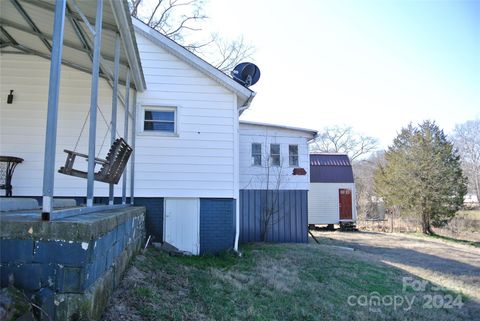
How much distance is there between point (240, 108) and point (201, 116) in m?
1.31

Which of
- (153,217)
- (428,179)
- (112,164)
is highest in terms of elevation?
(428,179)

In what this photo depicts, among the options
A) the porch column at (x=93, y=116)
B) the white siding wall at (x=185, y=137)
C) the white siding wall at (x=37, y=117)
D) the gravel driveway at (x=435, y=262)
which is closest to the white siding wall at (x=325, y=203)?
the gravel driveway at (x=435, y=262)

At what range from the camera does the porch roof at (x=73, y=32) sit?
15.6 ft

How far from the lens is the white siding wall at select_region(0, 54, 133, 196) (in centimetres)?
760

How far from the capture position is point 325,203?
1938cm

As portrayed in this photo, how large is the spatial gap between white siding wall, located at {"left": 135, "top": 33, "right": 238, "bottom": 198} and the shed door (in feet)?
A: 40.2

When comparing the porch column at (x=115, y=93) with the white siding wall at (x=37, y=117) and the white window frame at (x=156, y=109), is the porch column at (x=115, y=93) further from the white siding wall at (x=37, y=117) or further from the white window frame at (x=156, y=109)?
the white window frame at (x=156, y=109)

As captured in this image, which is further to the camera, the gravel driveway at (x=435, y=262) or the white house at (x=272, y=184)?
the white house at (x=272, y=184)

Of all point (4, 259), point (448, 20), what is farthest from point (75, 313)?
point (448, 20)

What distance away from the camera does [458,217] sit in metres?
19.5

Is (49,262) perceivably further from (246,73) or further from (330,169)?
(330,169)

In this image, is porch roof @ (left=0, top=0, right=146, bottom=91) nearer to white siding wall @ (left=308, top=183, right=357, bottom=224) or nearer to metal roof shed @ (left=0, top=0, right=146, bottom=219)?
metal roof shed @ (left=0, top=0, right=146, bottom=219)

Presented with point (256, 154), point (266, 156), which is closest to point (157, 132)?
point (256, 154)

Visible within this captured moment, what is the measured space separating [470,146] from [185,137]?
37.9 meters
